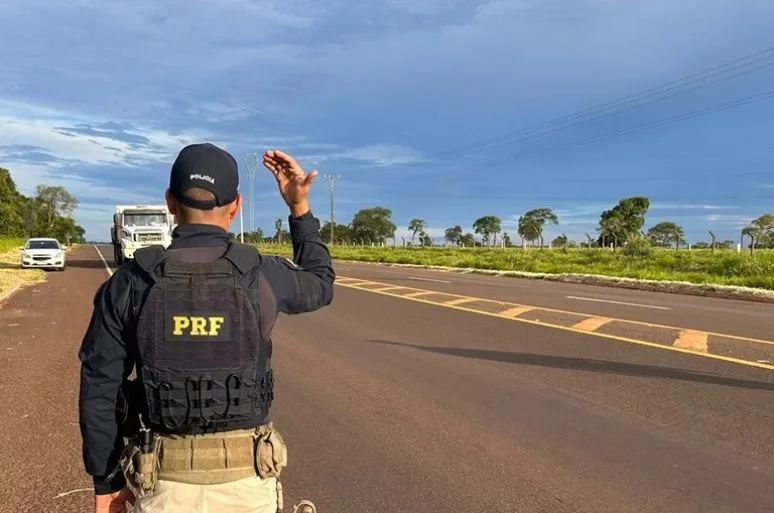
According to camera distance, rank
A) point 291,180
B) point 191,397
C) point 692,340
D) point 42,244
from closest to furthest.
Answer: point 191,397 → point 291,180 → point 692,340 → point 42,244

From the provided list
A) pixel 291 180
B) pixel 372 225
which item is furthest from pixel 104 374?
pixel 372 225

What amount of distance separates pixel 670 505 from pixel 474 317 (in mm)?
8722

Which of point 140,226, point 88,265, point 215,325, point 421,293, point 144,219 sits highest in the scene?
point 144,219

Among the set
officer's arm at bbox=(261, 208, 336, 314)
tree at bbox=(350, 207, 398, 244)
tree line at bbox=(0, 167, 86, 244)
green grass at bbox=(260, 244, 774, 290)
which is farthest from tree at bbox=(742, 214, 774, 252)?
tree line at bbox=(0, 167, 86, 244)

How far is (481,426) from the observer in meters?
5.68

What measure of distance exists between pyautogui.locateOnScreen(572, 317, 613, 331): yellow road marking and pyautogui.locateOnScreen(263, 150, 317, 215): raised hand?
31.0ft

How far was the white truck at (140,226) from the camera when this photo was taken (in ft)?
92.4

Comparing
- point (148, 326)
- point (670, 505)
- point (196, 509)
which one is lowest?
point (670, 505)

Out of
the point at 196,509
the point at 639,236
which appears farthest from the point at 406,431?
the point at 639,236

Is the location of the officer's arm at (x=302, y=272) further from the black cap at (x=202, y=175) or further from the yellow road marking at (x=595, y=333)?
the yellow road marking at (x=595, y=333)

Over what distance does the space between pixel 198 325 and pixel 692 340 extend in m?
9.55

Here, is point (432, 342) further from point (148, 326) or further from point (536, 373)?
point (148, 326)

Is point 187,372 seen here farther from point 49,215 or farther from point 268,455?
point 49,215

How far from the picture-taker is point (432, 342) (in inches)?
393
